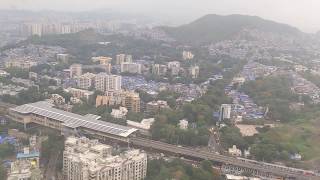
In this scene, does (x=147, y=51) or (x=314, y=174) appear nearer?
(x=314, y=174)

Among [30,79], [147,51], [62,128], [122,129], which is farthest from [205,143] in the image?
[147,51]

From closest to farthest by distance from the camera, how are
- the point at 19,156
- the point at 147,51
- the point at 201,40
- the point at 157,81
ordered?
the point at 19,156 < the point at 157,81 < the point at 147,51 < the point at 201,40

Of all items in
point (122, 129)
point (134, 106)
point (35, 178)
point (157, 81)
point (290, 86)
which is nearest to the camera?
point (35, 178)

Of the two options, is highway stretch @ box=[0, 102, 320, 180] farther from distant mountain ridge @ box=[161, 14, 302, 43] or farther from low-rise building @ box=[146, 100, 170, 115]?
distant mountain ridge @ box=[161, 14, 302, 43]

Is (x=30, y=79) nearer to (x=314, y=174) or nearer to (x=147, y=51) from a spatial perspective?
(x=147, y=51)

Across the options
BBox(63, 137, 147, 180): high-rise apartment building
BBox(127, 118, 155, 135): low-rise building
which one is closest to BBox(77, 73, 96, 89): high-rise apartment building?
BBox(127, 118, 155, 135): low-rise building

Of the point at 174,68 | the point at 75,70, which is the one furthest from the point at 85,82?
the point at 174,68
